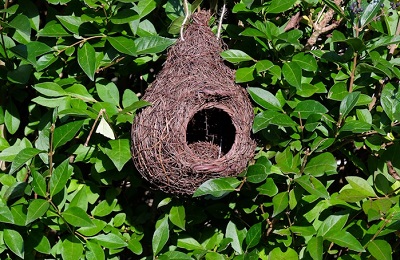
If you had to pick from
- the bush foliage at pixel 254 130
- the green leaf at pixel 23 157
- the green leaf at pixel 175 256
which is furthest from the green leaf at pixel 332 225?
the green leaf at pixel 23 157

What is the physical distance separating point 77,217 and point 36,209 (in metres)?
0.15

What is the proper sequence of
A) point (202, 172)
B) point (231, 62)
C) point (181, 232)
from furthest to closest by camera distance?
point (181, 232), point (231, 62), point (202, 172)

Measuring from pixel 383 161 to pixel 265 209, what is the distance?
1.54 feet

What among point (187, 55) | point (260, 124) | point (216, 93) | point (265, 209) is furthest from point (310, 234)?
point (187, 55)

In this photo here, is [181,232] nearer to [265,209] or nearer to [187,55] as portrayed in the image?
[265,209]

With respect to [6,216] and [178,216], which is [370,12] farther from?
[6,216]

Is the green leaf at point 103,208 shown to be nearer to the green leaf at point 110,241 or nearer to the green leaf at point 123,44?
the green leaf at point 110,241

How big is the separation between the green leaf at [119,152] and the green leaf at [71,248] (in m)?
0.33

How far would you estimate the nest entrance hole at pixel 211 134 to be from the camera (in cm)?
261

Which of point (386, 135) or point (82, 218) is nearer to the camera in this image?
point (82, 218)

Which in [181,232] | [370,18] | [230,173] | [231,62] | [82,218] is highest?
[370,18]

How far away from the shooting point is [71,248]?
2.32 m

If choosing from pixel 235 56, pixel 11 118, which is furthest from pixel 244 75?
pixel 11 118

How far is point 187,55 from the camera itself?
7.52ft
